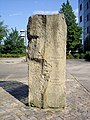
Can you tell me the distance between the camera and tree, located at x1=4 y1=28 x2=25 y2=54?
46406 mm

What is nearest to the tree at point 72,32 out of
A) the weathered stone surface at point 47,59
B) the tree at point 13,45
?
the tree at point 13,45

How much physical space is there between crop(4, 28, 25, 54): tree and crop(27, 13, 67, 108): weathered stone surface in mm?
39588

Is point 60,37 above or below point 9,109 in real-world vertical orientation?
above

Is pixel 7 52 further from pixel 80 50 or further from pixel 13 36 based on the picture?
pixel 80 50

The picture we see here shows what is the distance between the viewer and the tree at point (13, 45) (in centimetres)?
4641

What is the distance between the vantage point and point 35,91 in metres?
6.81

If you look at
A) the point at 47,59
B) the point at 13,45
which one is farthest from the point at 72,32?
the point at 47,59

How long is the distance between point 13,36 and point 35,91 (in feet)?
136

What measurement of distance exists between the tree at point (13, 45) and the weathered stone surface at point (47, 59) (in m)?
39.6

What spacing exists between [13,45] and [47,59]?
132 feet

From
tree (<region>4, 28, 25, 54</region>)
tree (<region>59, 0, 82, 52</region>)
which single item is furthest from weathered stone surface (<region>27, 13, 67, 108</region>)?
tree (<region>59, 0, 82, 52</region>)

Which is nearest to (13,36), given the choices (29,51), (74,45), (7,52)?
(7,52)

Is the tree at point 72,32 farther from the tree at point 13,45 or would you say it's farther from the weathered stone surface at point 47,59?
the weathered stone surface at point 47,59

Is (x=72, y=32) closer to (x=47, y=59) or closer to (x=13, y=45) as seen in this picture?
(x=13, y=45)
